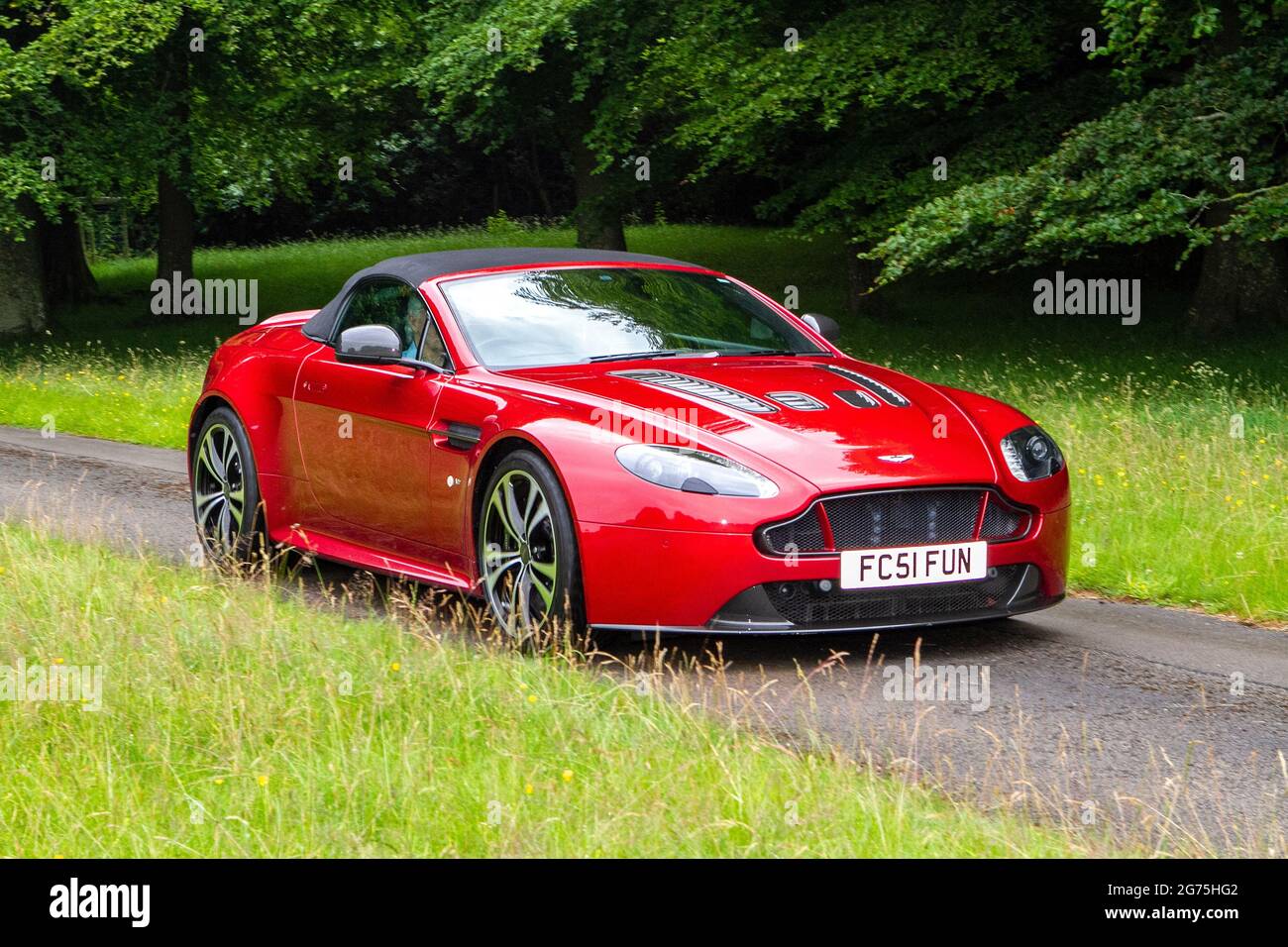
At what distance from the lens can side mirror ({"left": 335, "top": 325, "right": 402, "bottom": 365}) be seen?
292 inches

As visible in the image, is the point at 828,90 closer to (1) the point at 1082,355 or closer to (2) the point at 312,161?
(1) the point at 1082,355

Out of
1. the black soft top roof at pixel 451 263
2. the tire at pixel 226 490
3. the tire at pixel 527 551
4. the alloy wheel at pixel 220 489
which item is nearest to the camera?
the tire at pixel 527 551

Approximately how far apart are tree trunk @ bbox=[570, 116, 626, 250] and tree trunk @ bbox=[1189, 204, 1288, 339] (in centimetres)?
793

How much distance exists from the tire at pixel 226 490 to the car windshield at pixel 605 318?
1.60 meters

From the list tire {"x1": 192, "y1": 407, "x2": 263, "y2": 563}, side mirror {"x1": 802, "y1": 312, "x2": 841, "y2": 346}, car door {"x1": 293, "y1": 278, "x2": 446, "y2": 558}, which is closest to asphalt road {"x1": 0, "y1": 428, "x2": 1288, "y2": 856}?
car door {"x1": 293, "y1": 278, "x2": 446, "y2": 558}

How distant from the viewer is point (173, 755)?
16.7ft

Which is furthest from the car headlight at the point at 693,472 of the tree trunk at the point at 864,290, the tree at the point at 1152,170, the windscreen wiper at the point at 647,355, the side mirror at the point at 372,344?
the tree trunk at the point at 864,290

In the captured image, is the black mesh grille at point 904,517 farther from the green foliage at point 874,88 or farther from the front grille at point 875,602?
the green foliage at point 874,88

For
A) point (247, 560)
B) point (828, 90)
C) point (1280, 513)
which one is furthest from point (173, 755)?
point (828, 90)

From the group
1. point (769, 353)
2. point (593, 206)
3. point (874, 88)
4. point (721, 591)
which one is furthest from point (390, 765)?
point (593, 206)

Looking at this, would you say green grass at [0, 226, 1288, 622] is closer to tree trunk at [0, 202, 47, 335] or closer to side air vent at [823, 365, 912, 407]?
tree trunk at [0, 202, 47, 335]

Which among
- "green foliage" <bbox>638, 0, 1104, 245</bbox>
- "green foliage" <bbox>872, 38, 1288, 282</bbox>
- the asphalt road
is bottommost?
the asphalt road

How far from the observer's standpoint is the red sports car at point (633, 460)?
6.17 meters
